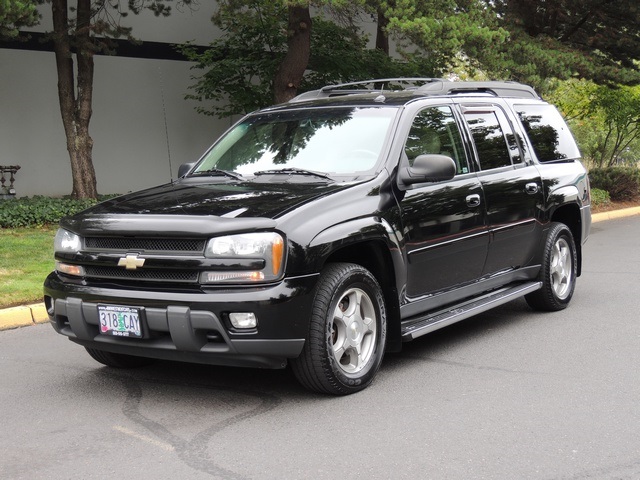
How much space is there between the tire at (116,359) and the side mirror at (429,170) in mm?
2232

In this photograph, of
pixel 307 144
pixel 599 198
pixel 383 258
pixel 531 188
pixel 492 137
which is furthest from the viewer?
pixel 599 198

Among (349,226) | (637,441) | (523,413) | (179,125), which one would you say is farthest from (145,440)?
(179,125)

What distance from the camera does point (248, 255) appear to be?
5168mm

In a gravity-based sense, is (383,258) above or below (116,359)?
above

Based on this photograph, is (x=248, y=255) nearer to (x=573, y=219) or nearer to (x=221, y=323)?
(x=221, y=323)

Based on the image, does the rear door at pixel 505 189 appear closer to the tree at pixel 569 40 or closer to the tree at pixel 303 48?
the tree at pixel 303 48

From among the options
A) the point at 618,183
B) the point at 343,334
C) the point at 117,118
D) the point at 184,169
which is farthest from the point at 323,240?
the point at 618,183

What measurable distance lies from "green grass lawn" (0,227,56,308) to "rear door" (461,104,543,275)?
439 centimetres

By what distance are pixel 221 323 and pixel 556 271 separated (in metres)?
4.12

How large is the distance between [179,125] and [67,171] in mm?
3077

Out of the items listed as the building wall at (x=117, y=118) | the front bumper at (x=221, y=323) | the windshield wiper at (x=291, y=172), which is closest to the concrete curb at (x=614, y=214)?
the building wall at (x=117, y=118)

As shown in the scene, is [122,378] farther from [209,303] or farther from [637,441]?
[637,441]

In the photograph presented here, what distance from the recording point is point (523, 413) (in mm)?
5273

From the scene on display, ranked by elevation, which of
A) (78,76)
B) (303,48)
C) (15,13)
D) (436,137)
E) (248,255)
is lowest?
(248,255)
